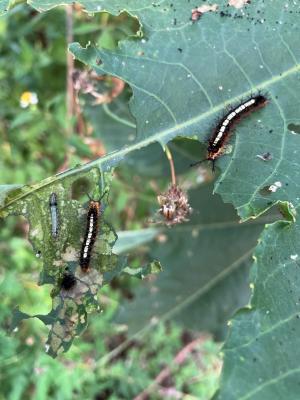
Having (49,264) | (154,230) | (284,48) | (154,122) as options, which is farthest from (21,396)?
(284,48)

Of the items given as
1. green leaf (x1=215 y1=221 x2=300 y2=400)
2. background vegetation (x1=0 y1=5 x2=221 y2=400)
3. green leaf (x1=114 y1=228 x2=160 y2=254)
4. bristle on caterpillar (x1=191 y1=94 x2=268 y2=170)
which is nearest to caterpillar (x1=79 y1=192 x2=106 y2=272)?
bristle on caterpillar (x1=191 y1=94 x2=268 y2=170)

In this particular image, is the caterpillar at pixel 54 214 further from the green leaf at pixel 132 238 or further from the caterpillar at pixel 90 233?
the green leaf at pixel 132 238

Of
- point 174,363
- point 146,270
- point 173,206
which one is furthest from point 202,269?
point 174,363

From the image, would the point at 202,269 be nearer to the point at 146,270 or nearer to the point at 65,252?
the point at 146,270

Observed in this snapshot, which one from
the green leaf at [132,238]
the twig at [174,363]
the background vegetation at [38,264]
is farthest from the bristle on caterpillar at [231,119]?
the twig at [174,363]

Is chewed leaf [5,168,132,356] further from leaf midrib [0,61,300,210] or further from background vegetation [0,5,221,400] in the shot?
background vegetation [0,5,221,400]

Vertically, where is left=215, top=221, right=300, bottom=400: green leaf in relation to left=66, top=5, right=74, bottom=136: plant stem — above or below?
above
